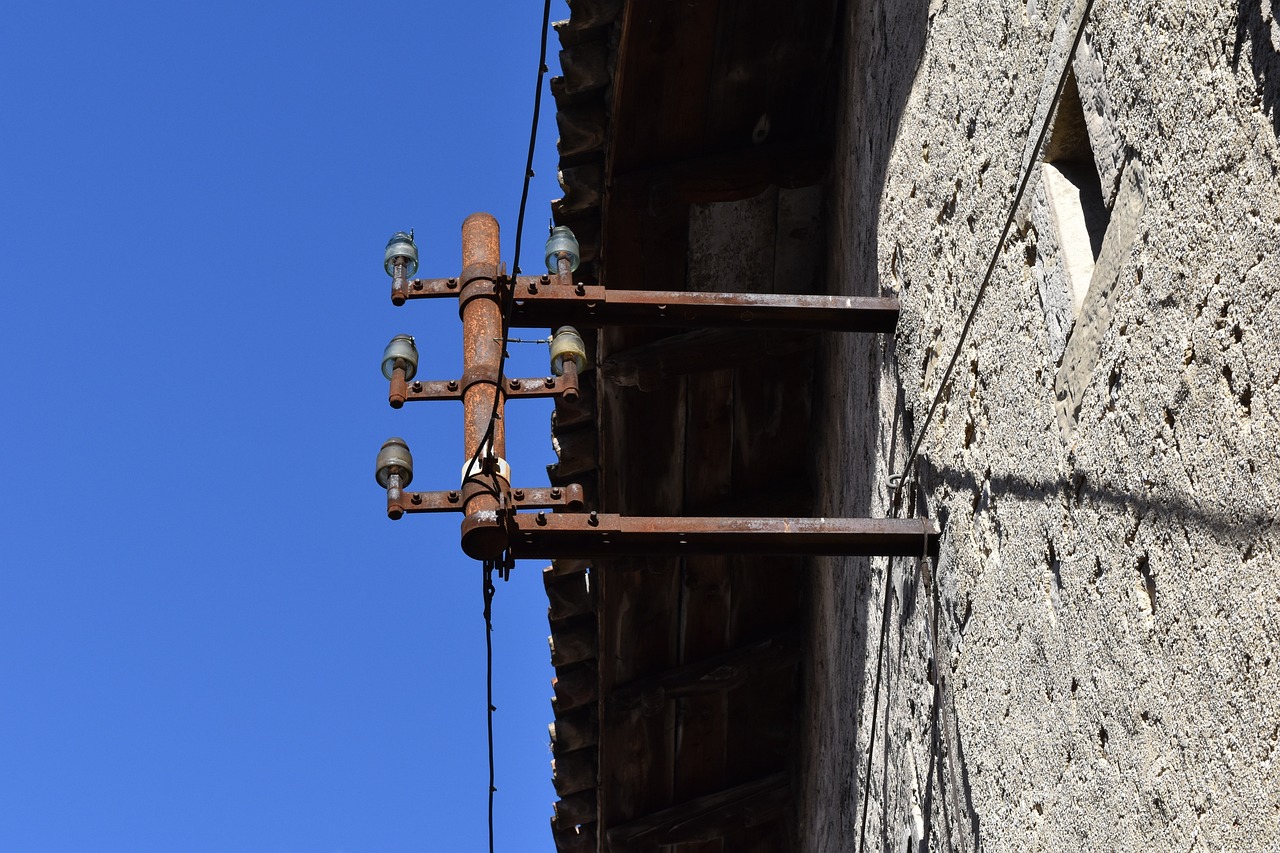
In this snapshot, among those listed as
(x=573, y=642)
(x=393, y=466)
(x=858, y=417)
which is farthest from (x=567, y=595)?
(x=393, y=466)

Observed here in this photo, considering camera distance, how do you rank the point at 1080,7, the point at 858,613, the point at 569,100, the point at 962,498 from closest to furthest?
the point at 1080,7 → the point at 962,498 → the point at 858,613 → the point at 569,100

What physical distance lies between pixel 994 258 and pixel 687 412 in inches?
96.0

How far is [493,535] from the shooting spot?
11.2 ft

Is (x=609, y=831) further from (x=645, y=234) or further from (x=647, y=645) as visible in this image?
(x=645, y=234)

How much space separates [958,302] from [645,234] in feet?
6.40

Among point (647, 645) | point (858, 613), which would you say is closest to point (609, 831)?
point (647, 645)

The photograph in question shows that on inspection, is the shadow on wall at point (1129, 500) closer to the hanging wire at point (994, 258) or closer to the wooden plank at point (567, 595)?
the hanging wire at point (994, 258)

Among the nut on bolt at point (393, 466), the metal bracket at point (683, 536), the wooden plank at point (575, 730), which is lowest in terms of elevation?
the wooden plank at point (575, 730)

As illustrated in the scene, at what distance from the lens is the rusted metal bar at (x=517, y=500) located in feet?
11.7

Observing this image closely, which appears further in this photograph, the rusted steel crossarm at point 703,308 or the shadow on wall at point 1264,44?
the rusted steel crossarm at point 703,308

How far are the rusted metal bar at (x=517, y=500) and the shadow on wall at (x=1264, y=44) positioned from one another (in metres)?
1.98

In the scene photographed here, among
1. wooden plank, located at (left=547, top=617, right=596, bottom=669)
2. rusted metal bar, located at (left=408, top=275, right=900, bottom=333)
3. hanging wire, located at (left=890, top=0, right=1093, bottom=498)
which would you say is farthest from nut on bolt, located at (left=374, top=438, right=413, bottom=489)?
wooden plank, located at (left=547, top=617, right=596, bottom=669)

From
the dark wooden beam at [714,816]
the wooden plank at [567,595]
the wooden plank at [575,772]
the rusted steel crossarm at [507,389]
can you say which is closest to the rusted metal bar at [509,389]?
the rusted steel crossarm at [507,389]

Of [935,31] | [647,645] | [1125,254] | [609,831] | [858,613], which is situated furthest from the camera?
[609,831]
